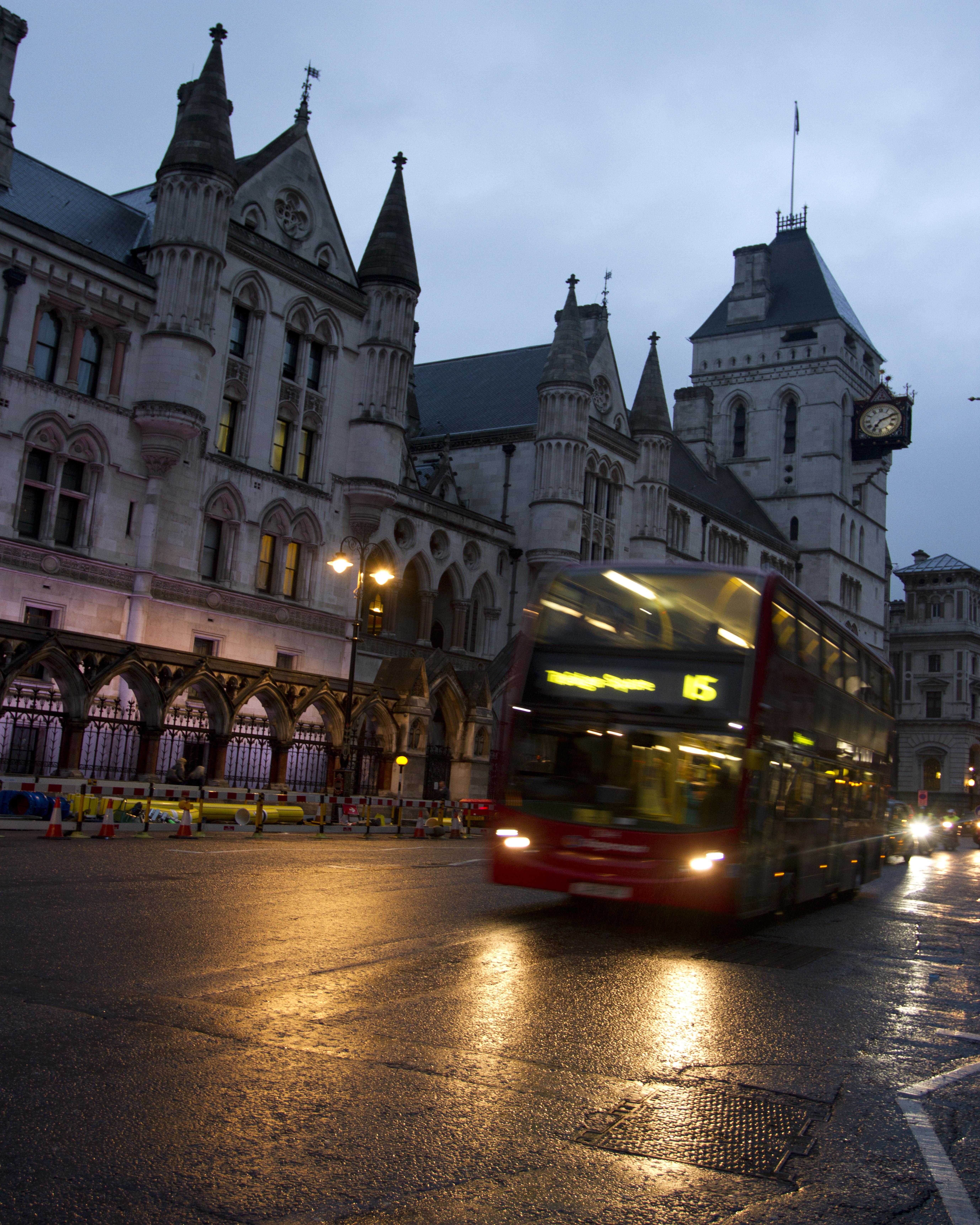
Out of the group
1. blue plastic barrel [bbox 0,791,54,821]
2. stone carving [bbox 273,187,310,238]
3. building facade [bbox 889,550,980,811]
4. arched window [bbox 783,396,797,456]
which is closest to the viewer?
blue plastic barrel [bbox 0,791,54,821]

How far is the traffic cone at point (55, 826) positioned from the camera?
18219 millimetres

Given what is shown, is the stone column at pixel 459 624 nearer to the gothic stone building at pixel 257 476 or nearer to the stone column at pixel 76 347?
the gothic stone building at pixel 257 476

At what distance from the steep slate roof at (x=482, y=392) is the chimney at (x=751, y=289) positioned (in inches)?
1073

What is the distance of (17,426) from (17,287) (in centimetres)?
323

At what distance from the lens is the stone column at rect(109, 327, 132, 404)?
96.6 ft

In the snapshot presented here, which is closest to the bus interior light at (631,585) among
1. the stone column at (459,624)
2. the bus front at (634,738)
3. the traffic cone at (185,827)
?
the bus front at (634,738)

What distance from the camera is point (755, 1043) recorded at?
23.3 ft

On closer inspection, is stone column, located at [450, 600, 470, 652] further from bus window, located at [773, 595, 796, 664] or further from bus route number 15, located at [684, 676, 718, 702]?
bus route number 15, located at [684, 676, 718, 702]

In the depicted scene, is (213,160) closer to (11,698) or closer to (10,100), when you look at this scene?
(10,100)

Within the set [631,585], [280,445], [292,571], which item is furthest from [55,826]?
[280,445]

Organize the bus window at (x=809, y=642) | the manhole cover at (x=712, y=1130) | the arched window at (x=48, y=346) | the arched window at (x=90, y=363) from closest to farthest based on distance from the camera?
the manhole cover at (x=712, y=1130) < the bus window at (x=809, y=642) < the arched window at (x=48, y=346) < the arched window at (x=90, y=363)

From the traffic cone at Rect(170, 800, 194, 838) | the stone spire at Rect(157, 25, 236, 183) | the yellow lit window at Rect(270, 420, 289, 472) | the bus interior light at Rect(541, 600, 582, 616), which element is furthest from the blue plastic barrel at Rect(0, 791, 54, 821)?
the stone spire at Rect(157, 25, 236, 183)

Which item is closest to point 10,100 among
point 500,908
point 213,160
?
point 213,160

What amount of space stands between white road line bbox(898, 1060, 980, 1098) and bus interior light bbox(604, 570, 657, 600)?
18.9 ft
